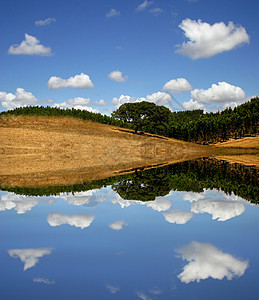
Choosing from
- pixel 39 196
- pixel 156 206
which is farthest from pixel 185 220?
pixel 39 196

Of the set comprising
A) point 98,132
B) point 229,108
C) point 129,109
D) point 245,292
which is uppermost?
point 229,108

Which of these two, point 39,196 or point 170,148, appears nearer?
point 39,196

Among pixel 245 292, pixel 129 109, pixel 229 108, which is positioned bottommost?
pixel 245 292

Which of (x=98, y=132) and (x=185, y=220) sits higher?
(x=98, y=132)

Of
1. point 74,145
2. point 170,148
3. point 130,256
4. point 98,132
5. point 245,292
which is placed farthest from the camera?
point 98,132

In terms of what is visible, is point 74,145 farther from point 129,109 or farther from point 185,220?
point 185,220

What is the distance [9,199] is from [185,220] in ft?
24.7

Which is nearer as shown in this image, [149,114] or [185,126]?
[149,114]

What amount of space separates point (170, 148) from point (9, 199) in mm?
63078

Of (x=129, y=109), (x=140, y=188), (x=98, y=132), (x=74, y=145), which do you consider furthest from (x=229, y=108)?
(x=140, y=188)

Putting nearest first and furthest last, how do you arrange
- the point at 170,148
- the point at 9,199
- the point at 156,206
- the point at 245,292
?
the point at 245,292
the point at 156,206
the point at 9,199
the point at 170,148

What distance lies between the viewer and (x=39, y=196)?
12195 millimetres

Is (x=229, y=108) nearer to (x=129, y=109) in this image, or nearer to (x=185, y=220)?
(x=129, y=109)

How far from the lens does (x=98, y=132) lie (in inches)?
3071
